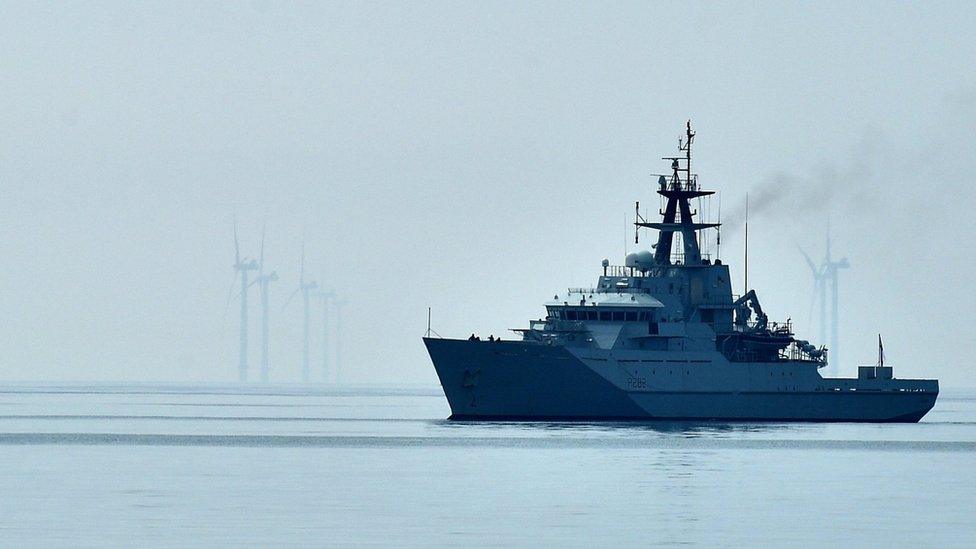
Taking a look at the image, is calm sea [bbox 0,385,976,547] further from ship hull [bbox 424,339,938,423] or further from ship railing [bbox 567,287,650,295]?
ship railing [bbox 567,287,650,295]

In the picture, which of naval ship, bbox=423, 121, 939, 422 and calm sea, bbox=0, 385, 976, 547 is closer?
calm sea, bbox=0, 385, 976, 547

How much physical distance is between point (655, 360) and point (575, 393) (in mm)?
3784

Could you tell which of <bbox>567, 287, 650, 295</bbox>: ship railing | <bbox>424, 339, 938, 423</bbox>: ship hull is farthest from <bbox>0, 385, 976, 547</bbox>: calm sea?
<bbox>567, 287, 650, 295</bbox>: ship railing

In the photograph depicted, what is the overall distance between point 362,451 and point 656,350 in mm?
15703

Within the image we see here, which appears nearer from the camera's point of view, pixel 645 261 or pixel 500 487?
pixel 500 487

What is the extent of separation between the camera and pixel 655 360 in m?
82.2

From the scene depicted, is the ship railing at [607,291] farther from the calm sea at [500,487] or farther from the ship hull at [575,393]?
the calm sea at [500,487]

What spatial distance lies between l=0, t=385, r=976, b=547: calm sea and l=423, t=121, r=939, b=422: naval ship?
120 cm

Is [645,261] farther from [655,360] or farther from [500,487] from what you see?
[500,487]

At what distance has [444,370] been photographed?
84.1 meters

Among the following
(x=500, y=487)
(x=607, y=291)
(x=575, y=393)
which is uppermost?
(x=607, y=291)

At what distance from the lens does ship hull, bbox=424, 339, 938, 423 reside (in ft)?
267

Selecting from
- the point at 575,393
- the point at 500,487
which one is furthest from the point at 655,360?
the point at 500,487

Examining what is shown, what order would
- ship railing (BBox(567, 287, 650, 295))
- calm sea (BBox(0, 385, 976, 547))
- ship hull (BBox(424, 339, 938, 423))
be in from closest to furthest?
calm sea (BBox(0, 385, 976, 547)), ship hull (BBox(424, 339, 938, 423)), ship railing (BBox(567, 287, 650, 295))
